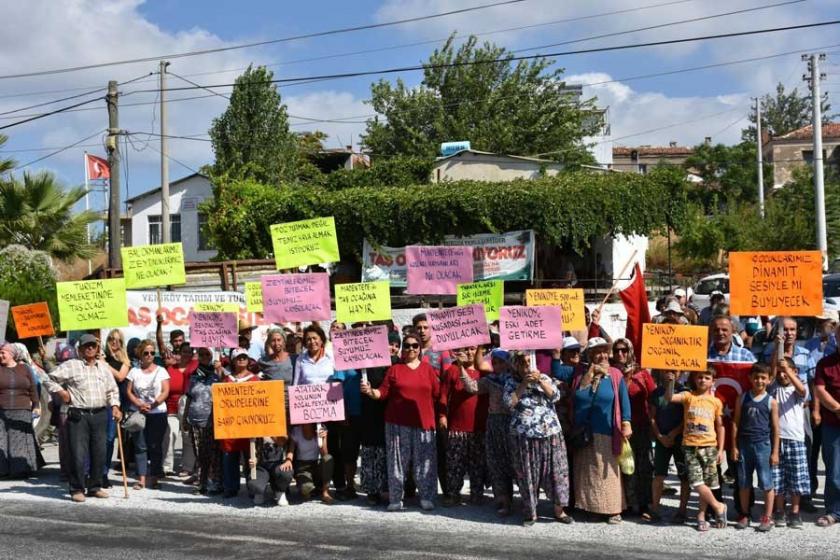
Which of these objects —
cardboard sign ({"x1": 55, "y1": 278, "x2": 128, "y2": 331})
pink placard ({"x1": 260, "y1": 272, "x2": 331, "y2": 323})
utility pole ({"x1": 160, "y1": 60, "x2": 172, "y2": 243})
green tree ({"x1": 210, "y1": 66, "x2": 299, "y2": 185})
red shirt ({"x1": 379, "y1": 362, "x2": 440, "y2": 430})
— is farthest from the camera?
green tree ({"x1": 210, "y1": 66, "x2": 299, "y2": 185})

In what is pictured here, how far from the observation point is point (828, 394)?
8750mm

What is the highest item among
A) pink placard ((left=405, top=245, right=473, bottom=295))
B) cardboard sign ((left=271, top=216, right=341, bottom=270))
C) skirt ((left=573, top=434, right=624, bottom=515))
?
cardboard sign ((left=271, top=216, right=341, bottom=270))

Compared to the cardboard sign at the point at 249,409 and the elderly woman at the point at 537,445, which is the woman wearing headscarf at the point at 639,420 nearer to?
the elderly woman at the point at 537,445

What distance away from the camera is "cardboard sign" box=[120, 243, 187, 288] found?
12492mm

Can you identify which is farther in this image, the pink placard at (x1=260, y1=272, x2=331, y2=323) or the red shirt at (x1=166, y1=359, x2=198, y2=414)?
the red shirt at (x1=166, y1=359, x2=198, y2=414)

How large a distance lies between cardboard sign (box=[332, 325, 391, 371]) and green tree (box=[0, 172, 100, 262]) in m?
17.4

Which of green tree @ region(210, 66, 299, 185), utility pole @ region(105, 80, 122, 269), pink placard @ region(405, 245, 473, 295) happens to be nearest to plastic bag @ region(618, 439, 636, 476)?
pink placard @ region(405, 245, 473, 295)

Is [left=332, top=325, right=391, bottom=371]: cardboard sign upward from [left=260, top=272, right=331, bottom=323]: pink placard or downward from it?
downward

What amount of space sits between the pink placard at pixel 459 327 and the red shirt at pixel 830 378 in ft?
9.36

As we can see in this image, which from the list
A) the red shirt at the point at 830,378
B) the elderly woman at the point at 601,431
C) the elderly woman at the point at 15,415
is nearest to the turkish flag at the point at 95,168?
the elderly woman at the point at 15,415

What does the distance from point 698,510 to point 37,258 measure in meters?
18.4

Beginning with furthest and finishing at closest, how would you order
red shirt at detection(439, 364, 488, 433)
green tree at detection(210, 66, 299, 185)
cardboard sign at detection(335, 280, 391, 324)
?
green tree at detection(210, 66, 299, 185) < cardboard sign at detection(335, 280, 391, 324) < red shirt at detection(439, 364, 488, 433)

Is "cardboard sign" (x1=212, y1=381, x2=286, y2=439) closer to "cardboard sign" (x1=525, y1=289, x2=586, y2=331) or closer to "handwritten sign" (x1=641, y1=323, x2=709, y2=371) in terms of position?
"cardboard sign" (x1=525, y1=289, x2=586, y2=331)

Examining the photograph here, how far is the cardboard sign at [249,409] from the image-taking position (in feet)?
32.4
